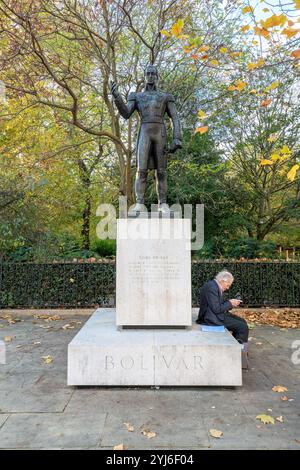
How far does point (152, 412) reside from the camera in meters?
3.89

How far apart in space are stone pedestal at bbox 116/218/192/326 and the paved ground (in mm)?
1124

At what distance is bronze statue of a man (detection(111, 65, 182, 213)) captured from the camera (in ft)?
19.1

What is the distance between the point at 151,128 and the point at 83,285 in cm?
541

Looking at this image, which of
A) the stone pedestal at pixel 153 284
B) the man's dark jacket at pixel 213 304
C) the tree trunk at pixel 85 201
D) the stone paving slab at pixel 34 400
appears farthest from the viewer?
the tree trunk at pixel 85 201

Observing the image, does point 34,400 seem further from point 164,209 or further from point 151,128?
point 151,128

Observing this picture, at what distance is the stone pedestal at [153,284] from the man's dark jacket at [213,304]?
265 mm

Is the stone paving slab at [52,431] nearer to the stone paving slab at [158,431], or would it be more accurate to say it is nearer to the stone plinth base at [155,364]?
the stone paving slab at [158,431]

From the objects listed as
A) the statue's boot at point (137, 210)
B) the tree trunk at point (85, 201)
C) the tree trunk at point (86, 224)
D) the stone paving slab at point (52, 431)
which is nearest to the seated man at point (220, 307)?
the statue's boot at point (137, 210)

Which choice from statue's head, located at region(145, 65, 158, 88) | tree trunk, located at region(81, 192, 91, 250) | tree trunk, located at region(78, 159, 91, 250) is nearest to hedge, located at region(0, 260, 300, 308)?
statue's head, located at region(145, 65, 158, 88)

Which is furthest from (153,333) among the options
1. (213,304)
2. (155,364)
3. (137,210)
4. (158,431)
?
(137,210)

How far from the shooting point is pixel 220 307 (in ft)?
16.8

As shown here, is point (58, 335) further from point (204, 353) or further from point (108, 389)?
point (204, 353)

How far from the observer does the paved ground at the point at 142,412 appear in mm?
3301

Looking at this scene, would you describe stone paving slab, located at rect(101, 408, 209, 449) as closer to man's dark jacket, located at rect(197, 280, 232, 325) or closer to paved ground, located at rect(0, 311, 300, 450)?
paved ground, located at rect(0, 311, 300, 450)
